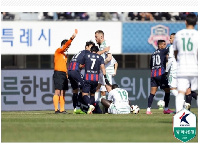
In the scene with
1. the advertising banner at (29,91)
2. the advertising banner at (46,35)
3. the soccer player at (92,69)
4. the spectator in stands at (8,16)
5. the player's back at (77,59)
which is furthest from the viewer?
the spectator in stands at (8,16)

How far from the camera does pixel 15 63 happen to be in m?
36.4

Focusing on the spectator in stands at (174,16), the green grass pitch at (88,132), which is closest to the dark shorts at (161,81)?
the green grass pitch at (88,132)

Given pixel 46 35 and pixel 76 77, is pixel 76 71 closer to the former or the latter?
pixel 76 77

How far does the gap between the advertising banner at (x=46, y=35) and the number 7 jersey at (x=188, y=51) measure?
19.9 metres

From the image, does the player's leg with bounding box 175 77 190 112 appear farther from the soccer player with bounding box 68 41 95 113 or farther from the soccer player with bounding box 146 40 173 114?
the soccer player with bounding box 68 41 95 113

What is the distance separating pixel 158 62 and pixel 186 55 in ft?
18.7

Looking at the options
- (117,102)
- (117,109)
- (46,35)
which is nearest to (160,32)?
(46,35)

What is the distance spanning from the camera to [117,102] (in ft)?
61.2

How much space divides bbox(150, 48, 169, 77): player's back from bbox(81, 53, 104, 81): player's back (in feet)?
4.74

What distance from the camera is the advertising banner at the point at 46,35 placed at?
32656mm

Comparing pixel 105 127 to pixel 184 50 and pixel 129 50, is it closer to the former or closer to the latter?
pixel 184 50

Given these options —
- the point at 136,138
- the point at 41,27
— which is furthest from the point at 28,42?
the point at 136,138

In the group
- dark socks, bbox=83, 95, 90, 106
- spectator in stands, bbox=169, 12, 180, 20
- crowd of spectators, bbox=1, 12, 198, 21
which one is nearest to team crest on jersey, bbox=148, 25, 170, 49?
crowd of spectators, bbox=1, 12, 198, 21

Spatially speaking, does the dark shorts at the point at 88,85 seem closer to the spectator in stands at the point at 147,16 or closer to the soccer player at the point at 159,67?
the soccer player at the point at 159,67
